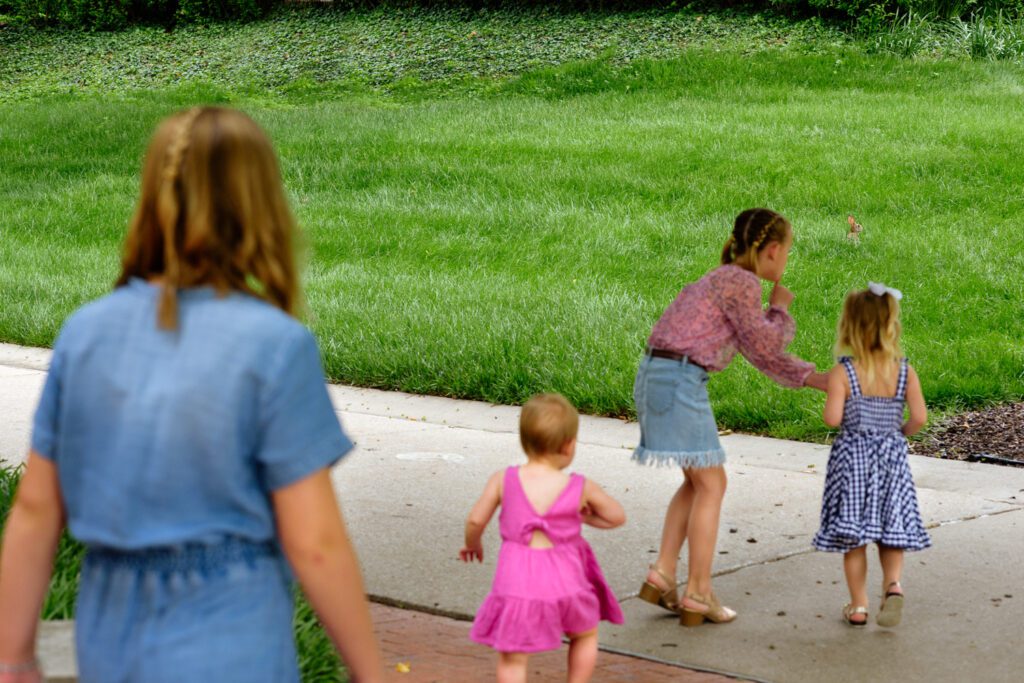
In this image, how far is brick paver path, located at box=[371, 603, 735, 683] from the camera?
433 centimetres

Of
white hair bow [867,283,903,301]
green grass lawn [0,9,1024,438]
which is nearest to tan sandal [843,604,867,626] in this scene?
white hair bow [867,283,903,301]

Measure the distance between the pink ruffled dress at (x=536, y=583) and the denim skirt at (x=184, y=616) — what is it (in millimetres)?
1737

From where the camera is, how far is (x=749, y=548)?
5.52 meters

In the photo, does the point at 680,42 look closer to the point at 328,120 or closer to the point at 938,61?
the point at 938,61

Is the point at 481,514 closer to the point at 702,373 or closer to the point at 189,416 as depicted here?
the point at 702,373

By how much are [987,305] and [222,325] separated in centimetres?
813

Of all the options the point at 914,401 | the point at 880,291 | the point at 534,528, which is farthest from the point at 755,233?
the point at 534,528

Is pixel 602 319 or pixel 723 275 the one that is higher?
pixel 723 275

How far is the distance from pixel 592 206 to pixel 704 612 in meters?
8.56

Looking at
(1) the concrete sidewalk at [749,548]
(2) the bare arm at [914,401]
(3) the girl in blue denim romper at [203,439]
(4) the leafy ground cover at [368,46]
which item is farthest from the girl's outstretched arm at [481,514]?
(4) the leafy ground cover at [368,46]

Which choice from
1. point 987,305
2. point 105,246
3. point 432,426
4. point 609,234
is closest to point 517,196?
point 609,234

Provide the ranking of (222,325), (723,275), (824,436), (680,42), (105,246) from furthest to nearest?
(680,42)
(105,246)
(824,436)
(723,275)
(222,325)

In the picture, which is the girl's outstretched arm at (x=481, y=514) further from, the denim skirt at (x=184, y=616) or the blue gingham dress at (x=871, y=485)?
the denim skirt at (x=184, y=616)

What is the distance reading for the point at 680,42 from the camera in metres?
Result: 21.3
